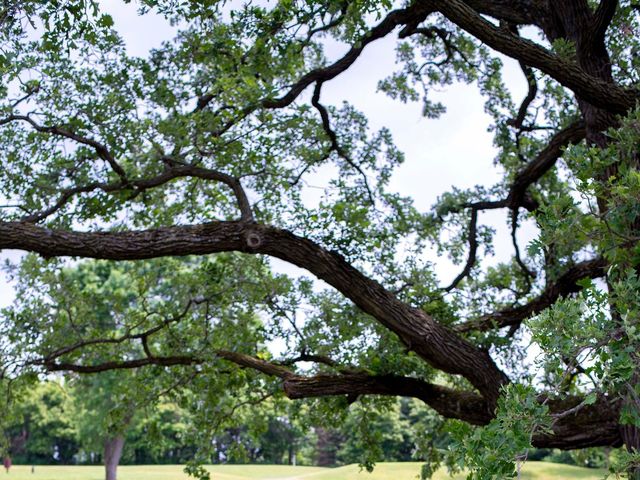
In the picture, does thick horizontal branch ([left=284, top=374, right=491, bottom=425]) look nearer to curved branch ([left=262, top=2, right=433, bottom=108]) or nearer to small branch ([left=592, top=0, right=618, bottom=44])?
curved branch ([left=262, top=2, right=433, bottom=108])

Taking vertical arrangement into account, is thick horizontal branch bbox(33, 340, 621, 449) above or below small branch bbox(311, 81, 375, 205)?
below

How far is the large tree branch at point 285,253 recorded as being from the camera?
6523 mm

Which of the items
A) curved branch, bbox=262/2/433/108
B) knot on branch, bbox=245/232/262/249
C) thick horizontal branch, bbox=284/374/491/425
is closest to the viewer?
knot on branch, bbox=245/232/262/249

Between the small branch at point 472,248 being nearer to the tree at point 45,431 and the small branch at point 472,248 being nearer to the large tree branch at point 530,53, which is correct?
the large tree branch at point 530,53

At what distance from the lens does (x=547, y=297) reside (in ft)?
29.3

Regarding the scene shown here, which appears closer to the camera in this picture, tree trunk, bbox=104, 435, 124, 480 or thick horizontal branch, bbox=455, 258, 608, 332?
thick horizontal branch, bbox=455, 258, 608, 332

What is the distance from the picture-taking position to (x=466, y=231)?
11047mm

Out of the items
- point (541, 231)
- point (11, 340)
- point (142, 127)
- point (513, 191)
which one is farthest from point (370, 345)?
point (11, 340)

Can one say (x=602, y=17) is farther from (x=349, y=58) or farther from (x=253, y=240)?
(x=253, y=240)

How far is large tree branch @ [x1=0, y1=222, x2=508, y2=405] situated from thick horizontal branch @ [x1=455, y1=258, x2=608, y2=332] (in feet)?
3.05

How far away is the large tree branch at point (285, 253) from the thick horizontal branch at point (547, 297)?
3.05 feet

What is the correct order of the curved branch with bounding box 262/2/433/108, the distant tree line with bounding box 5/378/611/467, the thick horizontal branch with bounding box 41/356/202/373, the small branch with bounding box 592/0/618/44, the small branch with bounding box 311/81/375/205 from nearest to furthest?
1. the small branch with bounding box 592/0/618/44
2. the curved branch with bounding box 262/2/433/108
3. the thick horizontal branch with bounding box 41/356/202/373
4. the small branch with bounding box 311/81/375/205
5. the distant tree line with bounding box 5/378/611/467

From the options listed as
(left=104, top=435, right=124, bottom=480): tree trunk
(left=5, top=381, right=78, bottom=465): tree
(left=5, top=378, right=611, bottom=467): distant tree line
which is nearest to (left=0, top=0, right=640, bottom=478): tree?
(left=104, top=435, right=124, bottom=480): tree trunk

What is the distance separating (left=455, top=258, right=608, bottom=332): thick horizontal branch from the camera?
856 centimetres
